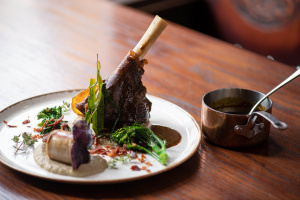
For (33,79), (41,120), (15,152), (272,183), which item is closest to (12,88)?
(33,79)

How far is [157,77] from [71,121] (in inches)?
25.4

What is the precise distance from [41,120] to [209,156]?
0.62 metres

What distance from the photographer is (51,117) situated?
1.49 m

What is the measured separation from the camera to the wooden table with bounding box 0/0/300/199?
1.16 m

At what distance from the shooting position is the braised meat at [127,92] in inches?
55.4

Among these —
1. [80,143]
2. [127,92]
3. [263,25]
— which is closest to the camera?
[80,143]

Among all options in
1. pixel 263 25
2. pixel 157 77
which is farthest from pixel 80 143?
pixel 263 25

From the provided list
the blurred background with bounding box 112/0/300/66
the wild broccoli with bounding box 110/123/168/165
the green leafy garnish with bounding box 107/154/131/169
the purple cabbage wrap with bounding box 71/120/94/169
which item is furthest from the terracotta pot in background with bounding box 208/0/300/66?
the purple cabbage wrap with bounding box 71/120/94/169

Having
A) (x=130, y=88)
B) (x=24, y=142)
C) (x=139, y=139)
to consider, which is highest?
(x=130, y=88)

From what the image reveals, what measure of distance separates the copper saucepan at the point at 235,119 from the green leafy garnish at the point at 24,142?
58 cm

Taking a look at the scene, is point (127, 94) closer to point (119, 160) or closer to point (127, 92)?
point (127, 92)

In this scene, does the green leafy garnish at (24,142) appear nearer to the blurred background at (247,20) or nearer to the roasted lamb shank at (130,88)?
the roasted lamb shank at (130,88)

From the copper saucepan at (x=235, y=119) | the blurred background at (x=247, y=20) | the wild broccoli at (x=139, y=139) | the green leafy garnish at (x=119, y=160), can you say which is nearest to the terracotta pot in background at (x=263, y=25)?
the blurred background at (x=247, y=20)

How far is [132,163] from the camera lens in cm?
122
